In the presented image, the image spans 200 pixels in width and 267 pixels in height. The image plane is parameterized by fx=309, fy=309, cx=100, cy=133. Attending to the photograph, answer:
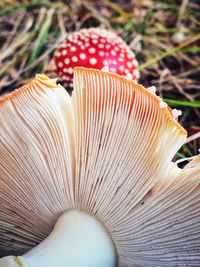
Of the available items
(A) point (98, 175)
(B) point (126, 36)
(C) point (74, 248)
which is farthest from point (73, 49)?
(C) point (74, 248)

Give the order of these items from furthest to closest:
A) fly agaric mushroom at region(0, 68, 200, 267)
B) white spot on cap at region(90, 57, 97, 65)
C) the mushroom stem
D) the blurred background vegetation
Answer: the blurred background vegetation
white spot on cap at region(90, 57, 97, 65)
the mushroom stem
fly agaric mushroom at region(0, 68, 200, 267)

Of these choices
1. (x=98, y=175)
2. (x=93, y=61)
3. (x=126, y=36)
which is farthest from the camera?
(x=126, y=36)

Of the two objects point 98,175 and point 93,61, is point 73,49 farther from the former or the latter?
point 98,175

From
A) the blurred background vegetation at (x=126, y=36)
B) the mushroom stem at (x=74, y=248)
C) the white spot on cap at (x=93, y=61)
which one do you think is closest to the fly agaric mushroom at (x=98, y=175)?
the mushroom stem at (x=74, y=248)

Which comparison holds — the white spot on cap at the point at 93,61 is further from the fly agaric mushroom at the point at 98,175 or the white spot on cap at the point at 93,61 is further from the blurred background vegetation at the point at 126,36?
the fly agaric mushroom at the point at 98,175

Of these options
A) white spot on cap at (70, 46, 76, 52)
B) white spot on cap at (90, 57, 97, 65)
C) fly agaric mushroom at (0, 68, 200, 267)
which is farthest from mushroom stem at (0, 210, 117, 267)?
white spot on cap at (70, 46, 76, 52)

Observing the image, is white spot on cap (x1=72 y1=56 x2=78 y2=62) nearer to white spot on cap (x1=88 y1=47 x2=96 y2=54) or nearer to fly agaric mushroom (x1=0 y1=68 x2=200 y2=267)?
white spot on cap (x1=88 y1=47 x2=96 y2=54)
